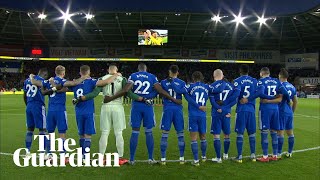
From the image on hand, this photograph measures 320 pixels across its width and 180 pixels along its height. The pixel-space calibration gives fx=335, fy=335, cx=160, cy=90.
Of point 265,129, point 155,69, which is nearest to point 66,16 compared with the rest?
point 155,69

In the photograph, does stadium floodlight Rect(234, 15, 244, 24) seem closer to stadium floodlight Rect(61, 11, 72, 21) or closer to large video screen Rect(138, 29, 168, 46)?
large video screen Rect(138, 29, 168, 46)

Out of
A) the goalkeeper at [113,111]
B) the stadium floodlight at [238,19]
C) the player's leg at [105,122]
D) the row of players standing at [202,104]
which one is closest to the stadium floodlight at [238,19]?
the stadium floodlight at [238,19]

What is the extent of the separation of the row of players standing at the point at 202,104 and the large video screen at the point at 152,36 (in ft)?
128

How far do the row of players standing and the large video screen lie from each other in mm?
39129

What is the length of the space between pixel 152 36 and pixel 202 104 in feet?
131

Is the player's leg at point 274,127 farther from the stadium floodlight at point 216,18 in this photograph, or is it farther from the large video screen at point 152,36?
the large video screen at point 152,36

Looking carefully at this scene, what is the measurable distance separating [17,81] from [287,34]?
4420cm

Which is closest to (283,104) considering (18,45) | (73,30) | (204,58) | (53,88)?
(53,88)

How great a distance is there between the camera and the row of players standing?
27.1 feet

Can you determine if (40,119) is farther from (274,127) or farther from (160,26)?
(160,26)

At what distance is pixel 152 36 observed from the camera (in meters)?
47.4

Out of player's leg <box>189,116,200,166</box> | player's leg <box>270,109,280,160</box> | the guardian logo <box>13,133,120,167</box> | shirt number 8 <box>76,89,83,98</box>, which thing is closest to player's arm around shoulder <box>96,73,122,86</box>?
shirt number 8 <box>76,89,83,98</box>

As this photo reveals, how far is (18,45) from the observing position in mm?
55281

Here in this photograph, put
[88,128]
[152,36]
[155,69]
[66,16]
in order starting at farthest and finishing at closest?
[155,69] → [152,36] → [66,16] → [88,128]
